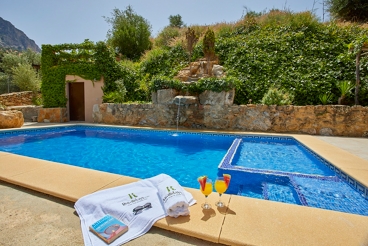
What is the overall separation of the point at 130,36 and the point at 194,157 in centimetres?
1223

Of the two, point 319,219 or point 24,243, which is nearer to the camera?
point 24,243

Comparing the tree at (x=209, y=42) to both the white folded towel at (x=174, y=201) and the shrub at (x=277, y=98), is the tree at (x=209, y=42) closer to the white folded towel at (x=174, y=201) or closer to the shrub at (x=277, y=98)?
the shrub at (x=277, y=98)

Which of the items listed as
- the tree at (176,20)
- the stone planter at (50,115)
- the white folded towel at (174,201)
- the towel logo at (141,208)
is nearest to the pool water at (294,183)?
the white folded towel at (174,201)

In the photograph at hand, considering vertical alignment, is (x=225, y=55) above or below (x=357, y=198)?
above

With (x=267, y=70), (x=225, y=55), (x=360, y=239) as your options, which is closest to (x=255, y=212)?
(x=360, y=239)

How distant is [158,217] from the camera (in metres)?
1.61

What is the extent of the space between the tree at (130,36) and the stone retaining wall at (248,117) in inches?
263

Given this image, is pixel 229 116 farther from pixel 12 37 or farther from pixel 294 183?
pixel 12 37

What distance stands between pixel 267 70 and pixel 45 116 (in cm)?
1093

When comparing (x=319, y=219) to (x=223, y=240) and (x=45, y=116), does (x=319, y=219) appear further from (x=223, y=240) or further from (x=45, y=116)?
(x=45, y=116)

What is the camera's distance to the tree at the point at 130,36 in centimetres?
1380

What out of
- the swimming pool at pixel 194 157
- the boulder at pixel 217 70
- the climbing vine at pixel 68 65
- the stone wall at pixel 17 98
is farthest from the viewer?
the stone wall at pixel 17 98

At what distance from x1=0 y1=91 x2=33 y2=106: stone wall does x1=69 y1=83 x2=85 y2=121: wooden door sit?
4.21m

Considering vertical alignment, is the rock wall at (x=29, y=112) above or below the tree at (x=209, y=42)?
below
